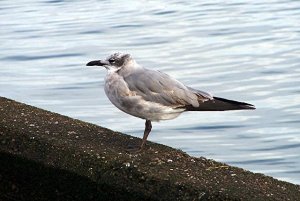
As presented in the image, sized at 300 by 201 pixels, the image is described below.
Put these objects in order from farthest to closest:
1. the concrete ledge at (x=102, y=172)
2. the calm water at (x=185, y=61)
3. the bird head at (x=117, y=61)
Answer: the calm water at (x=185, y=61) < the bird head at (x=117, y=61) < the concrete ledge at (x=102, y=172)

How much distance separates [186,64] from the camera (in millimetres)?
11781

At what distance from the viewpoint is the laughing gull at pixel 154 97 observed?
5480 mm

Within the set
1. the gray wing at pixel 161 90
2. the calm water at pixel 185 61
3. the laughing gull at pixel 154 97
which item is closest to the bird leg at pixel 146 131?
the laughing gull at pixel 154 97

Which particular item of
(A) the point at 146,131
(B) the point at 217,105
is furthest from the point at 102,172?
(B) the point at 217,105

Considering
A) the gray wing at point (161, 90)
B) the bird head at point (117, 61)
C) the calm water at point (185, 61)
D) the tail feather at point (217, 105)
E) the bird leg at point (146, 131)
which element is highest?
the bird head at point (117, 61)

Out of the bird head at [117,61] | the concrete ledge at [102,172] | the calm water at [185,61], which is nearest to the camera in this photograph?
the concrete ledge at [102,172]

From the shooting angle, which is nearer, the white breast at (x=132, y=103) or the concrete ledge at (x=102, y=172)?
the concrete ledge at (x=102, y=172)

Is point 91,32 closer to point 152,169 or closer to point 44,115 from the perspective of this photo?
point 44,115

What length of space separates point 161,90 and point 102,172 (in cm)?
86

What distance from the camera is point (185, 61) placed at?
11992 mm

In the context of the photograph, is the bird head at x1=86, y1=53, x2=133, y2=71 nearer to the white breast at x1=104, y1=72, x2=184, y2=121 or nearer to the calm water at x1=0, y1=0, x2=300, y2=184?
the white breast at x1=104, y1=72, x2=184, y2=121

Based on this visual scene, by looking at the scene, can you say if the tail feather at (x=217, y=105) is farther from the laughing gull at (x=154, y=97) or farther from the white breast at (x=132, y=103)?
the white breast at (x=132, y=103)

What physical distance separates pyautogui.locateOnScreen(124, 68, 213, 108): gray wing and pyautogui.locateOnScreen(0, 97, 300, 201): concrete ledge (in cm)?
26

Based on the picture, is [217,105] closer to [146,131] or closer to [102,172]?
[146,131]
